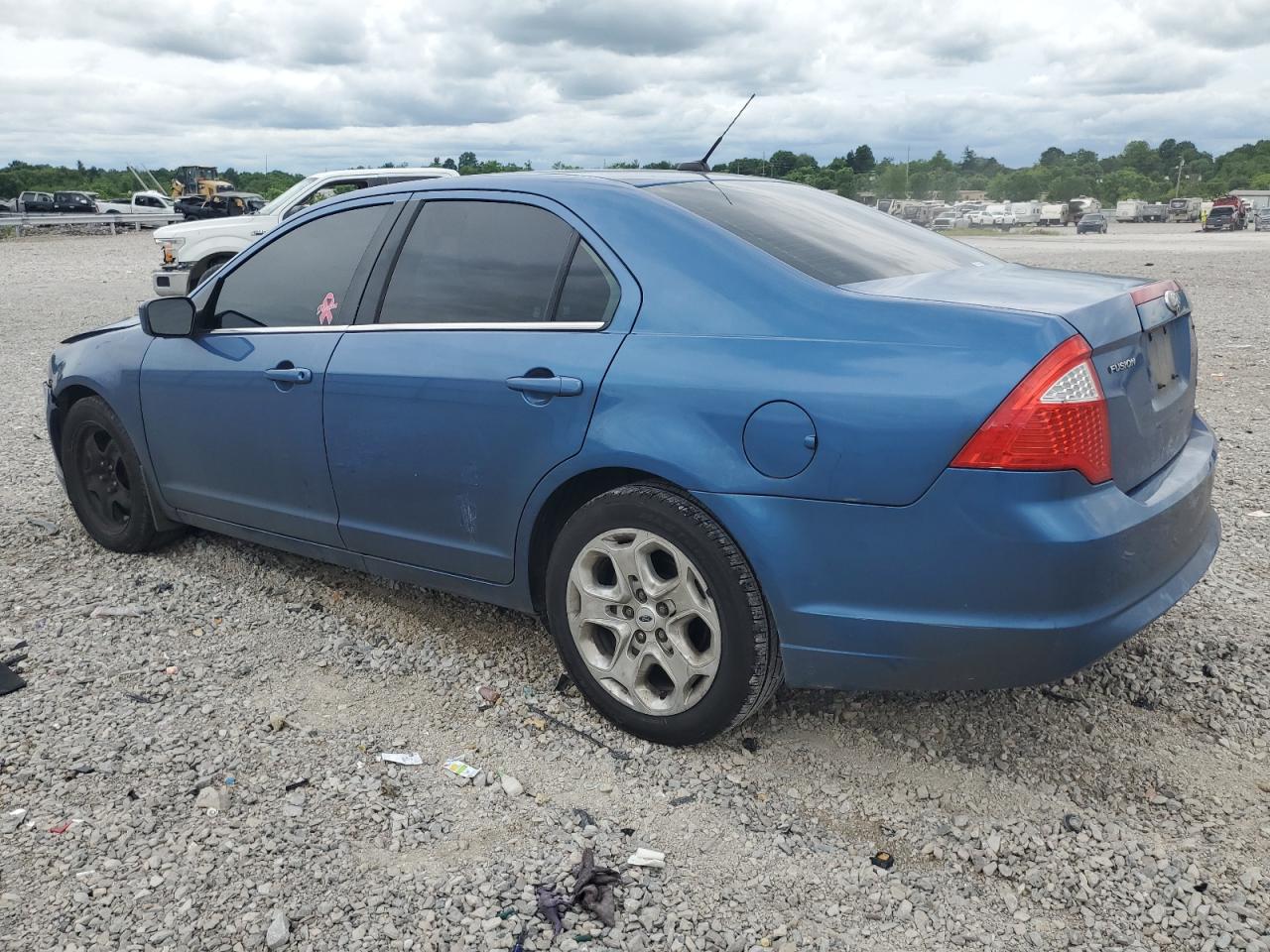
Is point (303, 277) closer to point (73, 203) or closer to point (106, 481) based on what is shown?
point (106, 481)

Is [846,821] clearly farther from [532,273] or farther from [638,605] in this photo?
[532,273]

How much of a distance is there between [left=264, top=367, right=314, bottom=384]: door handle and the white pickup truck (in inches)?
401

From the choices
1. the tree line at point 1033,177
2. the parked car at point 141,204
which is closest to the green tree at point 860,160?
the tree line at point 1033,177

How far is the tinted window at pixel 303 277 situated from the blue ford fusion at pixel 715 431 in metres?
0.02

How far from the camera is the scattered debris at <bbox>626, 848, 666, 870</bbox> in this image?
279 cm

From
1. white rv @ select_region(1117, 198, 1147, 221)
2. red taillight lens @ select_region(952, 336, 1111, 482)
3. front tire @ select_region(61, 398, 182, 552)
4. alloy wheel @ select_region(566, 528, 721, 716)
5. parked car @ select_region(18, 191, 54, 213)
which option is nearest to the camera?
red taillight lens @ select_region(952, 336, 1111, 482)

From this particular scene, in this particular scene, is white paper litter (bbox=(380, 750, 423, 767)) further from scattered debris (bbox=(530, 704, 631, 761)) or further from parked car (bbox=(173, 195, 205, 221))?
parked car (bbox=(173, 195, 205, 221))

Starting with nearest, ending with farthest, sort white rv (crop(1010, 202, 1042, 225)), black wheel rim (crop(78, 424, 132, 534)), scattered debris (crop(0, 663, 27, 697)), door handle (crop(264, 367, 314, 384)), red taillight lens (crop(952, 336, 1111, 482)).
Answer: red taillight lens (crop(952, 336, 1111, 482))
scattered debris (crop(0, 663, 27, 697))
door handle (crop(264, 367, 314, 384))
black wheel rim (crop(78, 424, 132, 534))
white rv (crop(1010, 202, 1042, 225))

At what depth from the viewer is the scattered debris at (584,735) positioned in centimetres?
333

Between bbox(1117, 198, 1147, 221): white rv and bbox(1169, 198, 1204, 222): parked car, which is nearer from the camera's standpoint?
bbox(1117, 198, 1147, 221): white rv

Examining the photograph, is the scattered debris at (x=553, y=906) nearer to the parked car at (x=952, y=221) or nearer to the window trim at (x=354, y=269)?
the window trim at (x=354, y=269)

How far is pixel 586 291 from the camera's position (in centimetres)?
341

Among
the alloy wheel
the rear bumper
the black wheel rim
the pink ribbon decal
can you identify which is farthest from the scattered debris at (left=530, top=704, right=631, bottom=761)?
the black wheel rim

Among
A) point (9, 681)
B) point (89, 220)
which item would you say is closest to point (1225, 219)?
point (89, 220)
